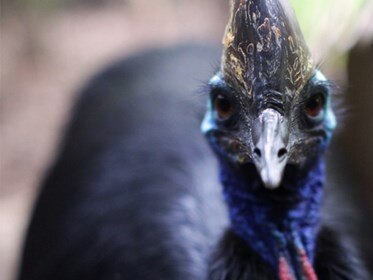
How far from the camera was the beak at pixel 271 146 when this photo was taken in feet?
4.54

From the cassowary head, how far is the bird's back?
0.60m

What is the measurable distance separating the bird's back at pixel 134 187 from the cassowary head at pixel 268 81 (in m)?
0.60

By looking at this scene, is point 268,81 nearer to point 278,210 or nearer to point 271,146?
point 271,146

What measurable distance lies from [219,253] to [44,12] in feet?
9.93

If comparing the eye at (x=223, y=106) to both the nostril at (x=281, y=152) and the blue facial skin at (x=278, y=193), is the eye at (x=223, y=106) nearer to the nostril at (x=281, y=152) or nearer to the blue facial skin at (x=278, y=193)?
the blue facial skin at (x=278, y=193)

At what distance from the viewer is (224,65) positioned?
4.95 feet

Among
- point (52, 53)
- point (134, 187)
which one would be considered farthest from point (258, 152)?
point (52, 53)

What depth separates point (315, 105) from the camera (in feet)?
5.24

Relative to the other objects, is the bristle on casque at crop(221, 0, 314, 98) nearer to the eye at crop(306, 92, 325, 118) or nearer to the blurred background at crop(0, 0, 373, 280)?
the eye at crop(306, 92, 325, 118)

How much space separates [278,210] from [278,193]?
38 millimetres

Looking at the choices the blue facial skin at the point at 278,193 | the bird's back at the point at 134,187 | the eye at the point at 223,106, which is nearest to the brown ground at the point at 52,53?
the bird's back at the point at 134,187

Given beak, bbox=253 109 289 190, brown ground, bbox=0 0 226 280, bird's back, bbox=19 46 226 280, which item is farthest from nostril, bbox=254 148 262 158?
brown ground, bbox=0 0 226 280

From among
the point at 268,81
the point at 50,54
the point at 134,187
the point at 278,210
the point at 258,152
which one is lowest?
the point at 50,54

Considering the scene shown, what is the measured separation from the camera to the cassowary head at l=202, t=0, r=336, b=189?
1.40 meters
